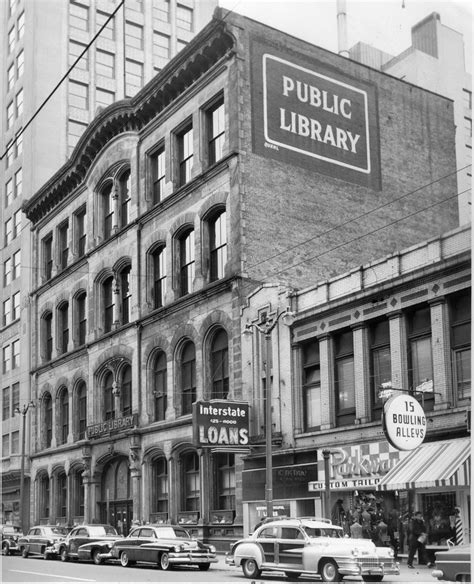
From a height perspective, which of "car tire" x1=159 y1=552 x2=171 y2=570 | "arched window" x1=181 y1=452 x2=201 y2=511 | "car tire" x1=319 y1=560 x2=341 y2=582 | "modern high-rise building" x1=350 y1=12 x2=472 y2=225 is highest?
"modern high-rise building" x1=350 y1=12 x2=472 y2=225

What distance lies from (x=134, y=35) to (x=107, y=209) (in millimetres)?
25243

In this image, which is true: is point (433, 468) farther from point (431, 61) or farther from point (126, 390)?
point (431, 61)

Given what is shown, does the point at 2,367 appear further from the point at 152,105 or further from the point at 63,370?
the point at 152,105

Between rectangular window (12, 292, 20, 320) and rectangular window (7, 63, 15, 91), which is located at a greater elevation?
rectangular window (7, 63, 15, 91)

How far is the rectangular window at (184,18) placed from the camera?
73.2m

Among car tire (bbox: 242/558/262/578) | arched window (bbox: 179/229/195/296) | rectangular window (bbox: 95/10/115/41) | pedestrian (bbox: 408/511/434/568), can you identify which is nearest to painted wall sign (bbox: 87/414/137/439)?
arched window (bbox: 179/229/195/296)

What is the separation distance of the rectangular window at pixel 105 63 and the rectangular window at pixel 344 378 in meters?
43.6

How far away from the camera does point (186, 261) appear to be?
139 feet

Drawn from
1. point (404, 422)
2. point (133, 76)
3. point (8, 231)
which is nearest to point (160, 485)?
point (404, 422)

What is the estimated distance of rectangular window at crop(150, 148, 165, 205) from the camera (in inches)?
1779

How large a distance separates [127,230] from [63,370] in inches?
430

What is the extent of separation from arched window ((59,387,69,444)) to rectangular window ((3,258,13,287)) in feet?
49.1

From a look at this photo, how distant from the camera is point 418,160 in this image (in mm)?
45438

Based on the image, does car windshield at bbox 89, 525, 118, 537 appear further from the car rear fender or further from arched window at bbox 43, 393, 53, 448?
arched window at bbox 43, 393, 53, 448
